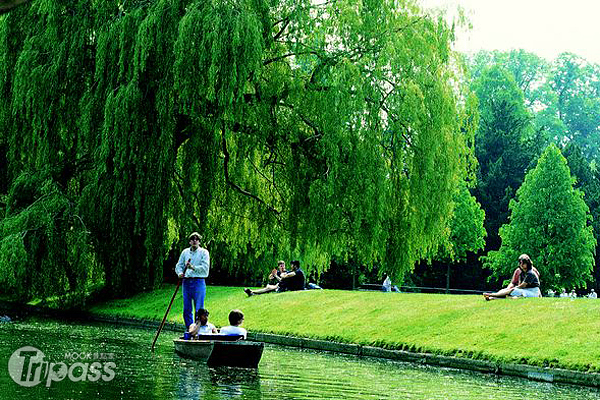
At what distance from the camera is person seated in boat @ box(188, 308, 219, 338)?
16719 millimetres

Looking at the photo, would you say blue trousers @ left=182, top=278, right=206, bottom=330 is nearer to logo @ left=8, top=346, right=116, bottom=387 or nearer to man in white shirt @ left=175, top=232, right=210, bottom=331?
man in white shirt @ left=175, top=232, right=210, bottom=331

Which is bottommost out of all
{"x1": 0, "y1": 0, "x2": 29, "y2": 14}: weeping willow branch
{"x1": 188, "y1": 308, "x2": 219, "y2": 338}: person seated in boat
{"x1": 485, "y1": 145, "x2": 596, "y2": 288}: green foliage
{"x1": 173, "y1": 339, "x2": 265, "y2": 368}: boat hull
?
{"x1": 173, "y1": 339, "x2": 265, "y2": 368}: boat hull

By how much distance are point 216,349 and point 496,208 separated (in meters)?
43.6

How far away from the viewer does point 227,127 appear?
20.6m

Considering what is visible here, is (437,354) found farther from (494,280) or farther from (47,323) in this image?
(494,280)

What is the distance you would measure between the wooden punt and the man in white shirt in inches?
79.0

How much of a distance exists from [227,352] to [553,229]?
35.2 m

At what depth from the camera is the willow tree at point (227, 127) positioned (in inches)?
758

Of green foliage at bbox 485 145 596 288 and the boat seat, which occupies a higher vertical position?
green foliage at bbox 485 145 596 288

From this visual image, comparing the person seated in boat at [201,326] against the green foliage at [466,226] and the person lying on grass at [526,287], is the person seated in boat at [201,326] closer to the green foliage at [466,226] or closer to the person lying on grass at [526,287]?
the person lying on grass at [526,287]

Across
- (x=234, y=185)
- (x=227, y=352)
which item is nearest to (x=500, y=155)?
(x=234, y=185)

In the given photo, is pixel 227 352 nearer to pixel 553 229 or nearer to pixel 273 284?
pixel 273 284

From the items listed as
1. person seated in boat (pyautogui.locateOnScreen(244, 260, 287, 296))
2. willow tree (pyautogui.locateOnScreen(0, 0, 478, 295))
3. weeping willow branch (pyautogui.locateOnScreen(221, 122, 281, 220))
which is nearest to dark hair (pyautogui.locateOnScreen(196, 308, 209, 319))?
willow tree (pyautogui.locateOnScreen(0, 0, 478, 295))

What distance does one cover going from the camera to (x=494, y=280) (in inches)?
2169
